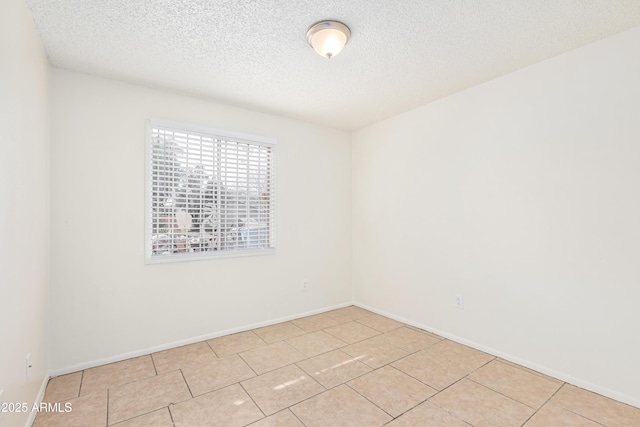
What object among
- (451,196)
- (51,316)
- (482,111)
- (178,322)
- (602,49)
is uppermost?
(602,49)

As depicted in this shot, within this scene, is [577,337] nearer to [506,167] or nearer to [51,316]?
[506,167]

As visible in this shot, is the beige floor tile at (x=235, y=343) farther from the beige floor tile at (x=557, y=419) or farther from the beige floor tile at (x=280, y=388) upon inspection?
the beige floor tile at (x=557, y=419)

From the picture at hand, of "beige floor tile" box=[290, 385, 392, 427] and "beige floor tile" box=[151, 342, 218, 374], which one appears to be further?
"beige floor tile" box=[151, 342, 218, 374]

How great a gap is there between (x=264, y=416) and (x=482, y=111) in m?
3.00

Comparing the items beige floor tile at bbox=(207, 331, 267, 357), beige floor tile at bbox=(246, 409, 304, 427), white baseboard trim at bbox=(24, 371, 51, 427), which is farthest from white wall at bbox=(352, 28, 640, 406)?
white baseboard trim at bbox=(24, 371, 51, 427)

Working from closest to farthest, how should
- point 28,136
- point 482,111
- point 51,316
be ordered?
point 28,136 < point 51,316 < point 482,111

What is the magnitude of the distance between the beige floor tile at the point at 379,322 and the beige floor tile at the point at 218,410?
1.73 metres

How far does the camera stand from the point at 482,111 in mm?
2801

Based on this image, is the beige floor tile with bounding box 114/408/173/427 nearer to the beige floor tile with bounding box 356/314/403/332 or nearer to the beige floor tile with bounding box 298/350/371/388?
the beige floor tile with bounding box 298/350/371/388

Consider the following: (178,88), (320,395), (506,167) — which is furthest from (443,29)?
(320,395)

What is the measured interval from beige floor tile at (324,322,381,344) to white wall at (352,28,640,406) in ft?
1.67

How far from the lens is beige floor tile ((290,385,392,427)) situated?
5.96 feet

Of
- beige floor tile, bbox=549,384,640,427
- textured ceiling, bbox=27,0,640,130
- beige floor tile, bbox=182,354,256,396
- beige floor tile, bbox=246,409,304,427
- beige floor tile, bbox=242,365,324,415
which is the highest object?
textured ceiling, bbox=27,0,640,130

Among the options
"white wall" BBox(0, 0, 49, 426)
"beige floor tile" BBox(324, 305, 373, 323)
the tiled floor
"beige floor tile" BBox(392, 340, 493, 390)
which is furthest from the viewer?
"beige floor tile" BBox(324, 305, 373, 323)
